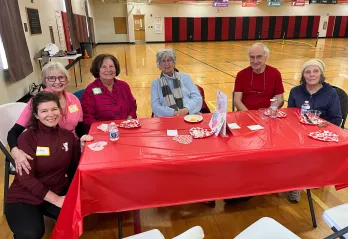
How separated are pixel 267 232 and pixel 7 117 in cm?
212

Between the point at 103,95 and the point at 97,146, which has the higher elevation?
the point at 103,95

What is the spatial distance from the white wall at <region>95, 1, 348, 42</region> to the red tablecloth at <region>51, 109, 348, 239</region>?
65.3ft

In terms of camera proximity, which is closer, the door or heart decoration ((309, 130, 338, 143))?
heart decoration ((309, 130, 338, 143))

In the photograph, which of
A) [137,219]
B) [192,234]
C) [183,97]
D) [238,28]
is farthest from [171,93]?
[238,28]

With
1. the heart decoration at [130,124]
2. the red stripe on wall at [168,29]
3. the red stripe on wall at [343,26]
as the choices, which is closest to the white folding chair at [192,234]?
the heart decoration at [130,124]

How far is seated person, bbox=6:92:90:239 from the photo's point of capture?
1.58 m

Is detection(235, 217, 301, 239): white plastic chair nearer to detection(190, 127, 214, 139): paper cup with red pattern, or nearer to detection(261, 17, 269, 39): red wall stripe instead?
detection(190, 127, 214, 139): paper cup with red pattern

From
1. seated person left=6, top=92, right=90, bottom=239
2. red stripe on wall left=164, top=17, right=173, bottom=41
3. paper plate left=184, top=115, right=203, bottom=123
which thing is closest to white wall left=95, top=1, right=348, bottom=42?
red stripe on wall left=164, top=17, right=173, bottom=41

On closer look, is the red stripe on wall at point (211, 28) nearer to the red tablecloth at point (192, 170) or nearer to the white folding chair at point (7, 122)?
the white folding chair at point (7, 122)

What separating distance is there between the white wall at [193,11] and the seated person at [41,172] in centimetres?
1968

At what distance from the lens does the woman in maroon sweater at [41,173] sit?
1.58 metres

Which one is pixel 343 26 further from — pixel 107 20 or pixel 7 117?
pixel 7 117

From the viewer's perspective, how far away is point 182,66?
9.67 metres

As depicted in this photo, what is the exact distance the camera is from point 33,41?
649 centimetres
